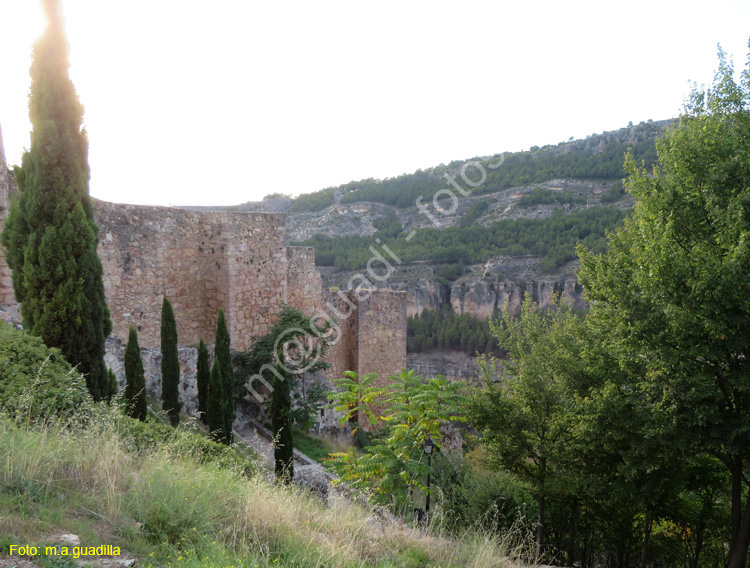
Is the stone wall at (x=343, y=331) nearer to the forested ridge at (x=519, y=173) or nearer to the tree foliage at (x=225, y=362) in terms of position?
the tree foliage at (x=225, y=362)

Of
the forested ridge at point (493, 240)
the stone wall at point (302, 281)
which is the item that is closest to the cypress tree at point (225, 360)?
the stone wall at point (302, 281)

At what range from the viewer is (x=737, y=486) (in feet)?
23.0

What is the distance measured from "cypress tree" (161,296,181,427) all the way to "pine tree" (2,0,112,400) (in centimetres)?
236

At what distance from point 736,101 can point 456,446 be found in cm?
1204

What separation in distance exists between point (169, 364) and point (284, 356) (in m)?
3.18

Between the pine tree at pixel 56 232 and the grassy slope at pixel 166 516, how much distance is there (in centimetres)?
367

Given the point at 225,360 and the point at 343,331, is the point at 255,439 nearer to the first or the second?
the point at 225,360

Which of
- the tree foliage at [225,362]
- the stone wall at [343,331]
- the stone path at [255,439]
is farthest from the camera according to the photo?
the stone wall at [343,331]

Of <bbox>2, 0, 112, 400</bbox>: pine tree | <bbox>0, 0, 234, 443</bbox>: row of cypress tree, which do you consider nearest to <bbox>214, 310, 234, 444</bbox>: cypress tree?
<bbox>0, 0, 234, 443</bbox>: row of cypress tree

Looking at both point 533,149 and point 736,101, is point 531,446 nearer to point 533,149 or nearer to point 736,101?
point 736,101

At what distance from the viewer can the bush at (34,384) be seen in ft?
14.8

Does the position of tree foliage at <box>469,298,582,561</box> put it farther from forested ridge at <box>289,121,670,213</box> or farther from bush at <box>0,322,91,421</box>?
forested ridge at <box>289,121,670,213</box>

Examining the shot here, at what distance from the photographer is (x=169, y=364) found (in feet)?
34.9

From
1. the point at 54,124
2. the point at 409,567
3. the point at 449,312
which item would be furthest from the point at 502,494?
the point at 449,312
